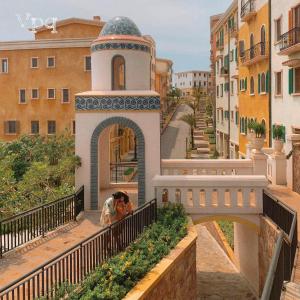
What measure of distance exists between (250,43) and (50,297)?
26450 mm

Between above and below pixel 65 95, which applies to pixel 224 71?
above

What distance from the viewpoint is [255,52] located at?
27.4 m

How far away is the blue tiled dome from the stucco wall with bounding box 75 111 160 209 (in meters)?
3.21

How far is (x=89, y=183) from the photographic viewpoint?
14.6 metres

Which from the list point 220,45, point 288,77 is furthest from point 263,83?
point 220,45

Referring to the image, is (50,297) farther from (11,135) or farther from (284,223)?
(11,135)

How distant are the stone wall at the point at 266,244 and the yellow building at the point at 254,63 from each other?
543 inches

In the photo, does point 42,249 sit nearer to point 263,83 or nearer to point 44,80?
point 263,83

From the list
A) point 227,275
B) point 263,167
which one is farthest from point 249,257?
point 263,167

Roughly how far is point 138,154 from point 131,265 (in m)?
6.14

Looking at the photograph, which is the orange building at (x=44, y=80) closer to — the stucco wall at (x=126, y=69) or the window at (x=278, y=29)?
the window at (x=278, y=29)

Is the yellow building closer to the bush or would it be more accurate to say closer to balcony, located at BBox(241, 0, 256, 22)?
balcony, located at BBox(241, 0, 256, 22)

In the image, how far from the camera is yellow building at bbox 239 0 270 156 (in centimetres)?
2600

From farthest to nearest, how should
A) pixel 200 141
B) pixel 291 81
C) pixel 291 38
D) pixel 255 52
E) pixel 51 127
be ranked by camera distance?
pixel 200 141
pixel 51 127
pixel 255 52
pixel 291 81
pixel 291 38
